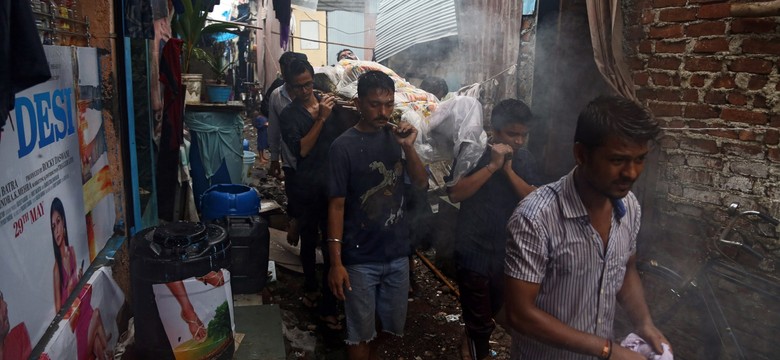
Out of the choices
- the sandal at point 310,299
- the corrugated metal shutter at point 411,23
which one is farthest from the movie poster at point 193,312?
the corrugated metal shutter at point 411,23

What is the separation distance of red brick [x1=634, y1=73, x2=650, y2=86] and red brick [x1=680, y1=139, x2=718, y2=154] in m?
0.55

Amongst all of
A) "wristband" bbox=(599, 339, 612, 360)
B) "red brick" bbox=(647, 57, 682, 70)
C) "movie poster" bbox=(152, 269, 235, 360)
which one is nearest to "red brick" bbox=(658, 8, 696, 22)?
"red brick" bbox=(647, 57, 682, 70)

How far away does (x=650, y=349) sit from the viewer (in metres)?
2.12

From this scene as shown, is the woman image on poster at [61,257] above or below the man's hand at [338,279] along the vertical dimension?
above

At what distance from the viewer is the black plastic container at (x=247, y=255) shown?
191 inches

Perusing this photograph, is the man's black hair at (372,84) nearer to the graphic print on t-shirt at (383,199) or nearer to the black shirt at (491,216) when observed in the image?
the graphic print on t-shirt at (383,199)

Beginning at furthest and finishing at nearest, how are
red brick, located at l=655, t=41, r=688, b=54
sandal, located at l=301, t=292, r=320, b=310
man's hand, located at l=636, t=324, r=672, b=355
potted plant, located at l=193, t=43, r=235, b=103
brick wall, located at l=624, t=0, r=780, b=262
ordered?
potted plant, located at l=193, t=43, r=235, b=103
sandal, located at l=301, t=292, r=320, b=310
red brick, located at l=655, t=41, r=688, b=54
brick wall, located at l=624, t=0, r=780, b=262
man's hand, located at l=636, t=324, r=672, b=355

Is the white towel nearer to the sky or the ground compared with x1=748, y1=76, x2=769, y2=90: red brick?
nearer to the ground

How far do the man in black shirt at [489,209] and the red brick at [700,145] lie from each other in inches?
42.9

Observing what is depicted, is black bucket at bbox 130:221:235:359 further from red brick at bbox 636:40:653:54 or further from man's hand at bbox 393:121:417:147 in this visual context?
red brick at bbox 636:40:653:54

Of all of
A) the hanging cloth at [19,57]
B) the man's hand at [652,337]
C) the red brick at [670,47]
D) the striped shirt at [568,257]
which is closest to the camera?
the hanging cloth at [19,57]

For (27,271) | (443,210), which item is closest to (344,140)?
(27,271)

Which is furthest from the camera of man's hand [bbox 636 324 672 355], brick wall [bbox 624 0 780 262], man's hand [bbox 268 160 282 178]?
man's hand [bbox 268 160 282 178]

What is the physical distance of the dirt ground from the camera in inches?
177
